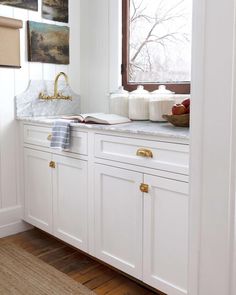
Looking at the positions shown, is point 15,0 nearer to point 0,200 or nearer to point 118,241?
point 0,200

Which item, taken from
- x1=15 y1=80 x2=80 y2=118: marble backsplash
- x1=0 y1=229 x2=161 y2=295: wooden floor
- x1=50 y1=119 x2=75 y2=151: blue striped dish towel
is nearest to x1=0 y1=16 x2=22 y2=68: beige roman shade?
x1=15 y1=80 x2=80 y2=118: marble backsplash

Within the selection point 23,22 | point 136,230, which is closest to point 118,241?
point 136,230

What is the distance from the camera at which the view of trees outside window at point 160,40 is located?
2299mm

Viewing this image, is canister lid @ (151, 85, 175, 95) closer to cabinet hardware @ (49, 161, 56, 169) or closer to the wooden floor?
cabinet hardware @ (49, 161, 56, 169)

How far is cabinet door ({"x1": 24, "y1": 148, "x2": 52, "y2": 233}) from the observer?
2.40 metres

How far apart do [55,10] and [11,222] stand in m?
1.67

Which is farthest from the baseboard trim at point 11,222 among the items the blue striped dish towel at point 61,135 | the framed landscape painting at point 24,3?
the framed landscape painting at point 24,3

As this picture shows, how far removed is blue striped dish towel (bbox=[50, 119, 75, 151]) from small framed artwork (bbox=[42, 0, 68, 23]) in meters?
1.04

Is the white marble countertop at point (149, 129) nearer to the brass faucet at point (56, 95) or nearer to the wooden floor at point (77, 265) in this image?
the brass faucet at point (56, 95)

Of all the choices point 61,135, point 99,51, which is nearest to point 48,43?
point 99,51

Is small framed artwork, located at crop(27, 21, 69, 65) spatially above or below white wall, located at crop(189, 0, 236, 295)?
above

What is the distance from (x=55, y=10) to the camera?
8.96 feet

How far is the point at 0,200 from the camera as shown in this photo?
8.50ft

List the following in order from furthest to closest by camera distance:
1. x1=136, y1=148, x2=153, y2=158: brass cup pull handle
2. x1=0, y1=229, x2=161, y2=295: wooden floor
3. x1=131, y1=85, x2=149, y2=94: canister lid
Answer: x1=131, y1=85, x2=149, y2=94: canister lid < x1=0, y1=229, x2=161, y2=295: wooden floor < x1=136, y1=148, x2=153, y2=158: brass cup pull handle
